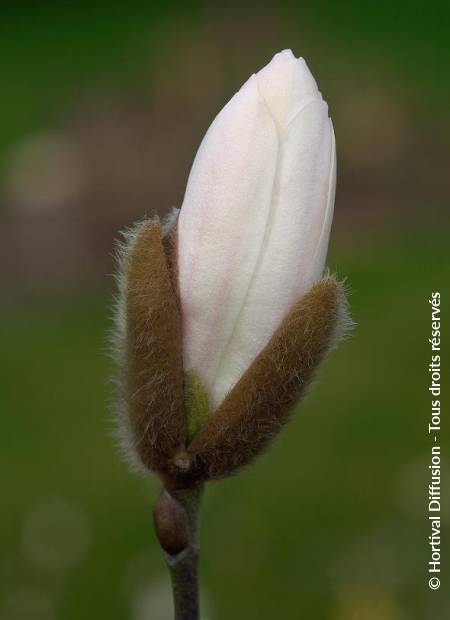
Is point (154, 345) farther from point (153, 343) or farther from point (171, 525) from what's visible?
point (171, 525)

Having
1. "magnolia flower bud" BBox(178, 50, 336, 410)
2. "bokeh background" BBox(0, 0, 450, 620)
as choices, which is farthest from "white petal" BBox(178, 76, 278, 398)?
"bokeh background" BBox(0, 0, 450, 620)

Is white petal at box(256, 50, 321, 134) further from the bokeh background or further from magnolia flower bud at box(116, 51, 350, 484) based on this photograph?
the bokeh background

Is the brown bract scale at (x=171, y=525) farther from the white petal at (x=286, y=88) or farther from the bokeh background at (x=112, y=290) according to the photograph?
the white petal at (x=286, y=88)

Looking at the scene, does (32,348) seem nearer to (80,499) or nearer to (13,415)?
(13,415)

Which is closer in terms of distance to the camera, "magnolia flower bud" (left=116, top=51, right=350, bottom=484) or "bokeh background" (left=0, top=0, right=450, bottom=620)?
"magnolia flower bud" (left=116, top=51, right=350, bottom=484)

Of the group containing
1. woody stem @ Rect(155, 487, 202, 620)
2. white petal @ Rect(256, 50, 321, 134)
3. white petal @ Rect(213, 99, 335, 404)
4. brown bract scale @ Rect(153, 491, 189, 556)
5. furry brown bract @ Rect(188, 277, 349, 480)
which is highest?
white petal @ Rect(256, 50, 321, 134)

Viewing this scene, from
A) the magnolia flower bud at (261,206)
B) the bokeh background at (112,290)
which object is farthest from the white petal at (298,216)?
the bokeh background at (112,290)
